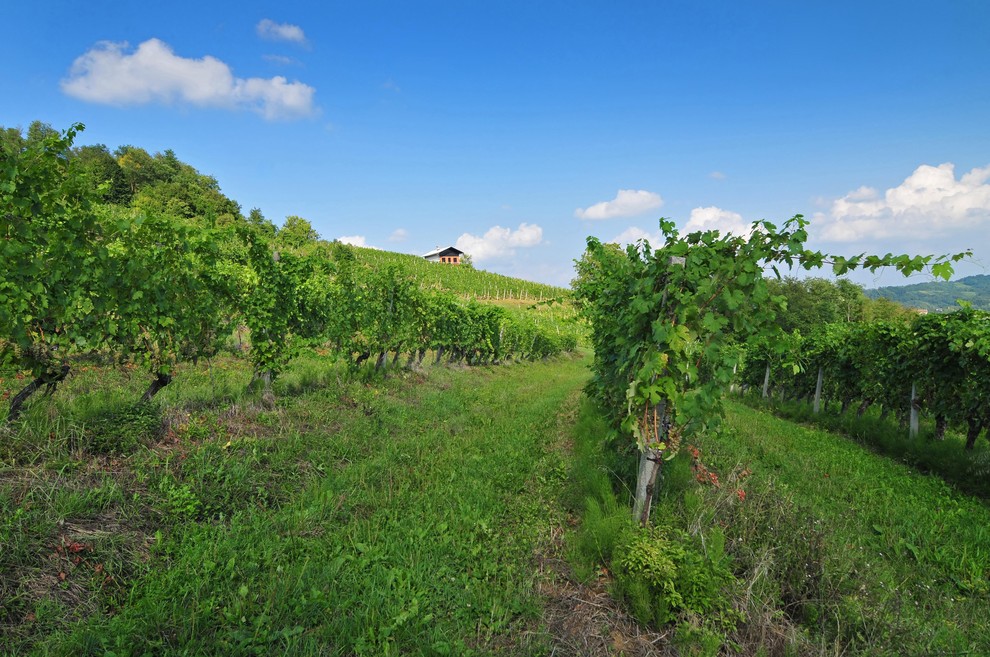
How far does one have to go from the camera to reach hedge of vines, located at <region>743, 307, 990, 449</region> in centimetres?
883

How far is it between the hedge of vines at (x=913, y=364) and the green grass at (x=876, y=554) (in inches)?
68.2

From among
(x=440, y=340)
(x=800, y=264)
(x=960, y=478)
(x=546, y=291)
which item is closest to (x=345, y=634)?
(x=800, y=264)

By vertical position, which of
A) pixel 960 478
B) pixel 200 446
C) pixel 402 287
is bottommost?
pixel 960 478

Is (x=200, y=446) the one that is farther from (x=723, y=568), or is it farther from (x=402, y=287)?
(x=402, y=287)

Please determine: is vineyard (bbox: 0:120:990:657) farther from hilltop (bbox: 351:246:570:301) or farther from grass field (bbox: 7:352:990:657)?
hilltop (bbox: 351:246:570:301)

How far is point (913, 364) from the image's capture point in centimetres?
1065

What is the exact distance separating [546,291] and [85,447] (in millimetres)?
78224

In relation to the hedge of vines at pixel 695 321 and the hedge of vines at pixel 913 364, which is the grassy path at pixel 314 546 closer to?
the hedge of vines at pixel 695 321

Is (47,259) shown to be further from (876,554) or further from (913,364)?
(913,364)

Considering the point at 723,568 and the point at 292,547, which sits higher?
the point at 723,568

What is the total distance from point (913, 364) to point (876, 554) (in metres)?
8.71

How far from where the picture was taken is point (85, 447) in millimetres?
4621

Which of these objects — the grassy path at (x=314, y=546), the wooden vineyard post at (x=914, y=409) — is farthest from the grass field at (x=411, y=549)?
the wooden vineyard post at (x=914, y=409)

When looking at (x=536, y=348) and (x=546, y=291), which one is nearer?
(x=536, y=348)
